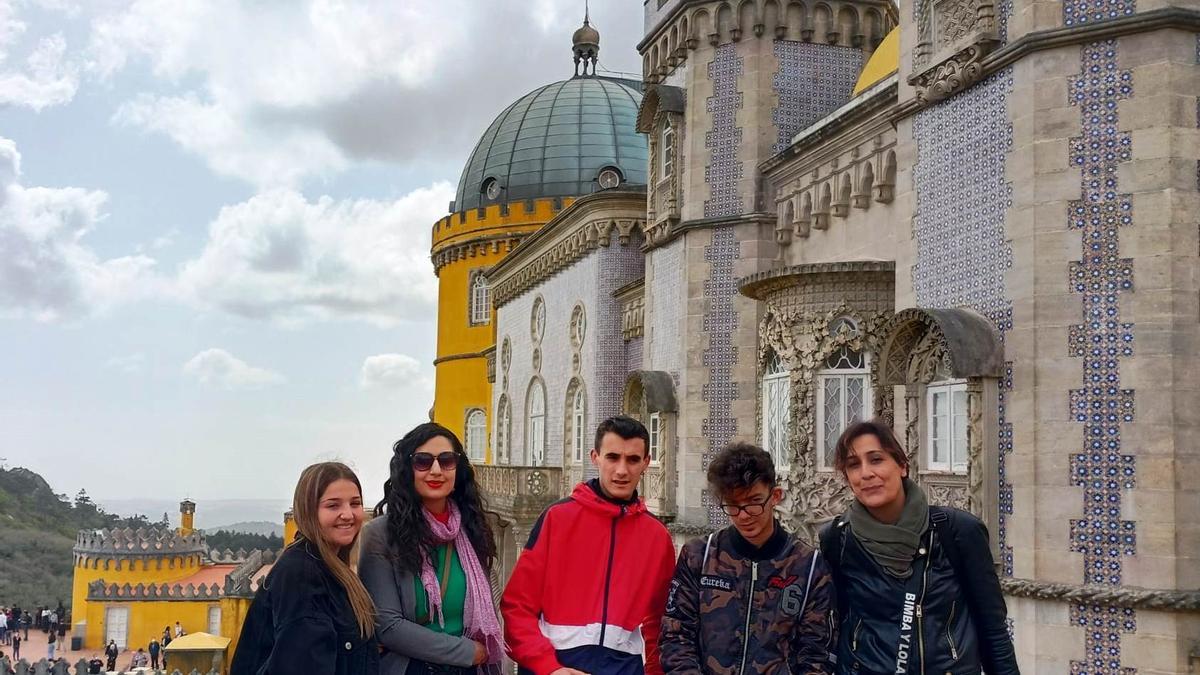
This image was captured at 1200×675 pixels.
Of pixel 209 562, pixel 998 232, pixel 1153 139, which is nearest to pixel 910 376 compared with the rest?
pixel 998 232

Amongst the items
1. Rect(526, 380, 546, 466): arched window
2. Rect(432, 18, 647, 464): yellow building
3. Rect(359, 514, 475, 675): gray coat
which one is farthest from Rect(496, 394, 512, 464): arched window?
Rect(359, 514, 475, 675): gray coat

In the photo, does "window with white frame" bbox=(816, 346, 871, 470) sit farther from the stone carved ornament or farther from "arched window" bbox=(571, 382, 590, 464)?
"arched window" bbox=(571, 382, 590, 464)

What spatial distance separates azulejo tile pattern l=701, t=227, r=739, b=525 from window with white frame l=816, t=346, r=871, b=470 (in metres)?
2.73

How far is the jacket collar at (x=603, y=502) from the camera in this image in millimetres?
4473

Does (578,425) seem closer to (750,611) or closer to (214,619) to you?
(214,619)

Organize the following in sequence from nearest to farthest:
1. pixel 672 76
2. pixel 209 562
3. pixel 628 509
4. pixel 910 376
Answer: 1. pixel 628 509
2. pixel 910 376
3. pixel 672 76
4. pixel 209 562

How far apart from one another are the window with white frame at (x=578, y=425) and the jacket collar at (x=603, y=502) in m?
15.1

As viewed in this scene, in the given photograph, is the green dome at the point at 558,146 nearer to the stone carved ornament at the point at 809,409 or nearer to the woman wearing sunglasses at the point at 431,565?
the stone carved ornament at the point at 809,409

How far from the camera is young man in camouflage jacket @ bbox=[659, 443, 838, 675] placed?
4.07m

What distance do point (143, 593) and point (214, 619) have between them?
7.59 ft

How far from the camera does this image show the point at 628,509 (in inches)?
177

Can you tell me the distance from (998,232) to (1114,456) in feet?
6.37

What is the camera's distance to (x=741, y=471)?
4.09m

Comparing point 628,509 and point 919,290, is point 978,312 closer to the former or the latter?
point 919,290
